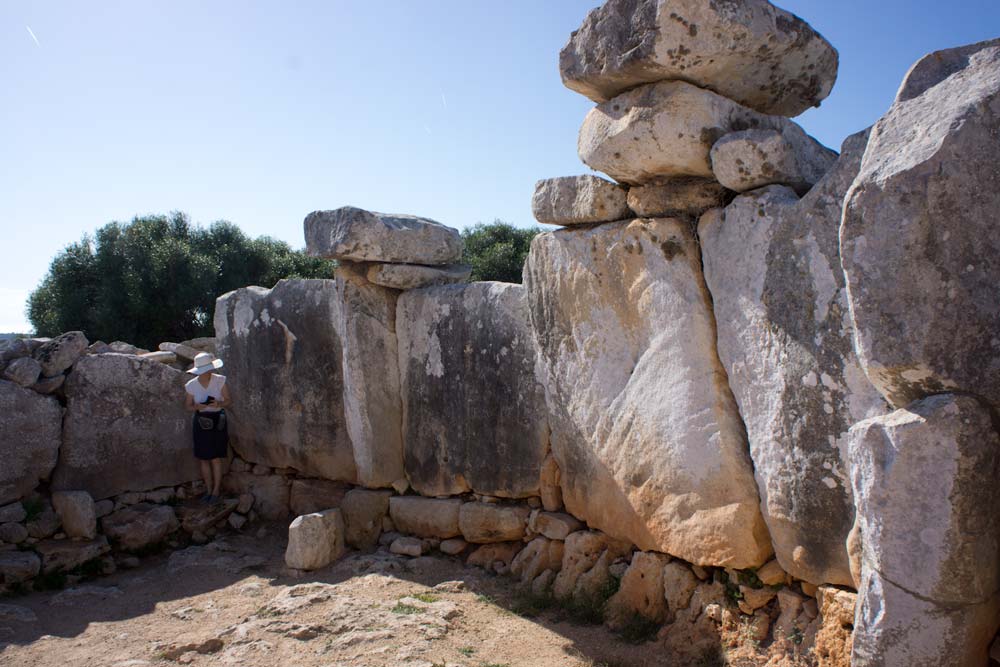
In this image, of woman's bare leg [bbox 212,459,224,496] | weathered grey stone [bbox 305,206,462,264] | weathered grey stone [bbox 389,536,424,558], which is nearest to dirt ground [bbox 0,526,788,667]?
weathered grey stone [bbox 389,536,424,558]

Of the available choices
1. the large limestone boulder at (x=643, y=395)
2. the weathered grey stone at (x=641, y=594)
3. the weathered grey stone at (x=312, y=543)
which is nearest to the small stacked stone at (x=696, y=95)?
the large limestone boulder at (x=643, y=395)

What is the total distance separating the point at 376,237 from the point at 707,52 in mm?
2749

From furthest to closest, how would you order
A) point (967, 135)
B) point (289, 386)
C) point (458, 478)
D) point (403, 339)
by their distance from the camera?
1. point (289, 386)
2. point (403, 339)
3. point (458, 478)
4. point (967, 135)

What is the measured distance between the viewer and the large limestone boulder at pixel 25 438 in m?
5.79

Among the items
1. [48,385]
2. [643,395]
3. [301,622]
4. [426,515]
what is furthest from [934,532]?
[48,385]

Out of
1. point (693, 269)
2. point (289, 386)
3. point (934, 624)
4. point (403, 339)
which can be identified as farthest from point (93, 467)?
point (934, 624)

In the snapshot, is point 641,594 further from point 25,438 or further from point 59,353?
point 59,353

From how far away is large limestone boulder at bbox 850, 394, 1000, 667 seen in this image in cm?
217

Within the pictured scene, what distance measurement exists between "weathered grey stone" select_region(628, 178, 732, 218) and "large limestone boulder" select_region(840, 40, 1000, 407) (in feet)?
5.09

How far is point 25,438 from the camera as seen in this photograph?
588 centimetres

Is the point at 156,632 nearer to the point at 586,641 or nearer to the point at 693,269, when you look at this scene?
the point at 586,641

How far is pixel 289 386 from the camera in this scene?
6465 mm

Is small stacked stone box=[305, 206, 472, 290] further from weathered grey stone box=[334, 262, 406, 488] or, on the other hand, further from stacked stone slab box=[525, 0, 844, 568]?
stacked stone slab box=[525, 0, 844, 568]

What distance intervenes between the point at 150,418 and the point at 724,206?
473cm
